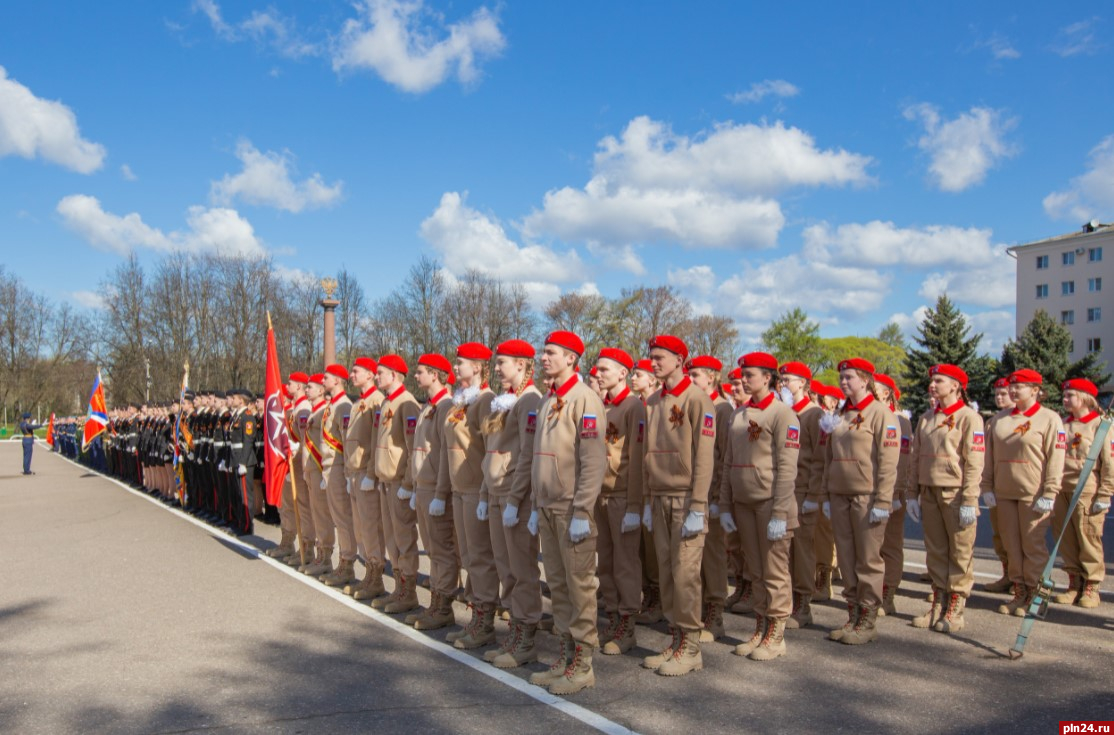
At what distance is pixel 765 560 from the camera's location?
582 centimetres

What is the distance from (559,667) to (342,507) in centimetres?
363

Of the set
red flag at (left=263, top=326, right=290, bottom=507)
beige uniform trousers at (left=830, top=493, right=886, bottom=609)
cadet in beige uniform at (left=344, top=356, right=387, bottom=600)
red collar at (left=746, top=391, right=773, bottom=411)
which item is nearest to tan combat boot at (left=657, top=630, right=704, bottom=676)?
beige uniform trousers at (left=830, top=493, right=886, bottom=609)

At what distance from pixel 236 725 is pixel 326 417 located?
4.18m

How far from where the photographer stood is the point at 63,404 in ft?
211

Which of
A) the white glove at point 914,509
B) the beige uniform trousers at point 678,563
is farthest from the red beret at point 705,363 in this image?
the beige uniform trousers at point 678,563

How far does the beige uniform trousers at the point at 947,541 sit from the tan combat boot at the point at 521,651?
11.1 ft

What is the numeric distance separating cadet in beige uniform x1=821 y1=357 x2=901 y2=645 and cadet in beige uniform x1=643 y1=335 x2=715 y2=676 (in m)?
1.46

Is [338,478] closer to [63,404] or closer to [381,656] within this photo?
[381,656]

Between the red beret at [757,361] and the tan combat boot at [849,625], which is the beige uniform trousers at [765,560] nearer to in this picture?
the tan combat boot at [849,625]

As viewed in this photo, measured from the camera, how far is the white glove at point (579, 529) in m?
5.06

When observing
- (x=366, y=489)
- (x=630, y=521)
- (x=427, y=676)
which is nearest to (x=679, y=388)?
(x=630, y=521)

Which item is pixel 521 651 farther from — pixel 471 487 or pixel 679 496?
pixel 679 496

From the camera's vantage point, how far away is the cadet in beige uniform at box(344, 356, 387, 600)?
7.43 m

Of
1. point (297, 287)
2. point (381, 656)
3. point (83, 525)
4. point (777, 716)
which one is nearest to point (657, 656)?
point (777, 716)
